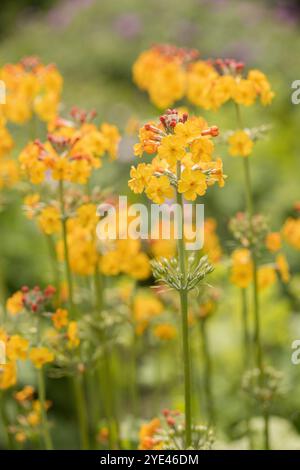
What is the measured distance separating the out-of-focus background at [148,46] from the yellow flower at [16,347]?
7.03 feet

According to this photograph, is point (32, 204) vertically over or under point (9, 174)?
under

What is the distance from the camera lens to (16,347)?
302cm

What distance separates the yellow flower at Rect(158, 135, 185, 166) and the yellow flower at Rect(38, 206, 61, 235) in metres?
0.88

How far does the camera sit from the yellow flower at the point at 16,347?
3008mm

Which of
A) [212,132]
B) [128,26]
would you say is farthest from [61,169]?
[128,26]

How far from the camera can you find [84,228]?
3359 millimetres

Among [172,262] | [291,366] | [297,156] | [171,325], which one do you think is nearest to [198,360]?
[291,366]

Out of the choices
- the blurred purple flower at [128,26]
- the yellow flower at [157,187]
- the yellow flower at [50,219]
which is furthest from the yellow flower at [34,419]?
the blurred purple flower at [128,26]

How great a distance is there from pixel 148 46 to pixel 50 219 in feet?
30.0

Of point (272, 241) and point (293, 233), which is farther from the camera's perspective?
point (293, 233)

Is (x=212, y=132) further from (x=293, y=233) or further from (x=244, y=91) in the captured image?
(x=293, y=233)

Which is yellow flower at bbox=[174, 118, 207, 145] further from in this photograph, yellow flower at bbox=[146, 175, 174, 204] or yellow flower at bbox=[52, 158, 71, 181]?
yellow flower at bbox=[52, 158, 71, 181]

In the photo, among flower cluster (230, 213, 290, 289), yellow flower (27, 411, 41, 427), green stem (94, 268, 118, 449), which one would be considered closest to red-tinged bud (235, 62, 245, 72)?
flower cluster (230, 213, 290, 289)

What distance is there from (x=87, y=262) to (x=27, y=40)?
1007cm
